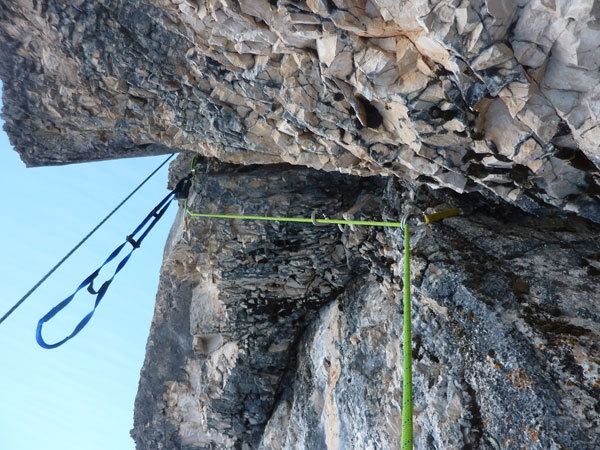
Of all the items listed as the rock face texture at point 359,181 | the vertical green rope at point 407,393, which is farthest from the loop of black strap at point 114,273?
the vertical green rope at point 407,393

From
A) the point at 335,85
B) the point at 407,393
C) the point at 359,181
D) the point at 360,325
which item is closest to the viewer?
the point at 407,393

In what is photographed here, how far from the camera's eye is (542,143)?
3.94 metres

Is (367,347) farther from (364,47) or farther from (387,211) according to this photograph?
(364,47)

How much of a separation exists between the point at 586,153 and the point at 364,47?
6.43 feet

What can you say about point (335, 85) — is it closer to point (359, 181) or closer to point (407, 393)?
point (407, 393)

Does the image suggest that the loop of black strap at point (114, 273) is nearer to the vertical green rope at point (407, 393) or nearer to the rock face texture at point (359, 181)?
the rock face texture at point (359, 181)

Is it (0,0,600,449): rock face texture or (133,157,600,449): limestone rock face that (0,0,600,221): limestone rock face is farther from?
(133,157,600,449): limestone rock face

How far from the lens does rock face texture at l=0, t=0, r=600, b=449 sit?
12.4ft

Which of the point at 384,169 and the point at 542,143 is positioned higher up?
the point at 384,169

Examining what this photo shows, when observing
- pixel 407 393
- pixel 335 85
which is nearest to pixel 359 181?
pixel 335 85

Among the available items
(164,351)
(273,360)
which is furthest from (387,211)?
(164,351)

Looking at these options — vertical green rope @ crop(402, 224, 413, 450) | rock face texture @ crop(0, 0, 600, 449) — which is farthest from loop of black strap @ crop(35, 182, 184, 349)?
vertical green rope @ crop(402, 224, 413, 450)

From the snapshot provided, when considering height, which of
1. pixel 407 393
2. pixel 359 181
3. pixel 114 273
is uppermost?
pixel 359 181

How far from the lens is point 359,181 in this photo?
315 inches
